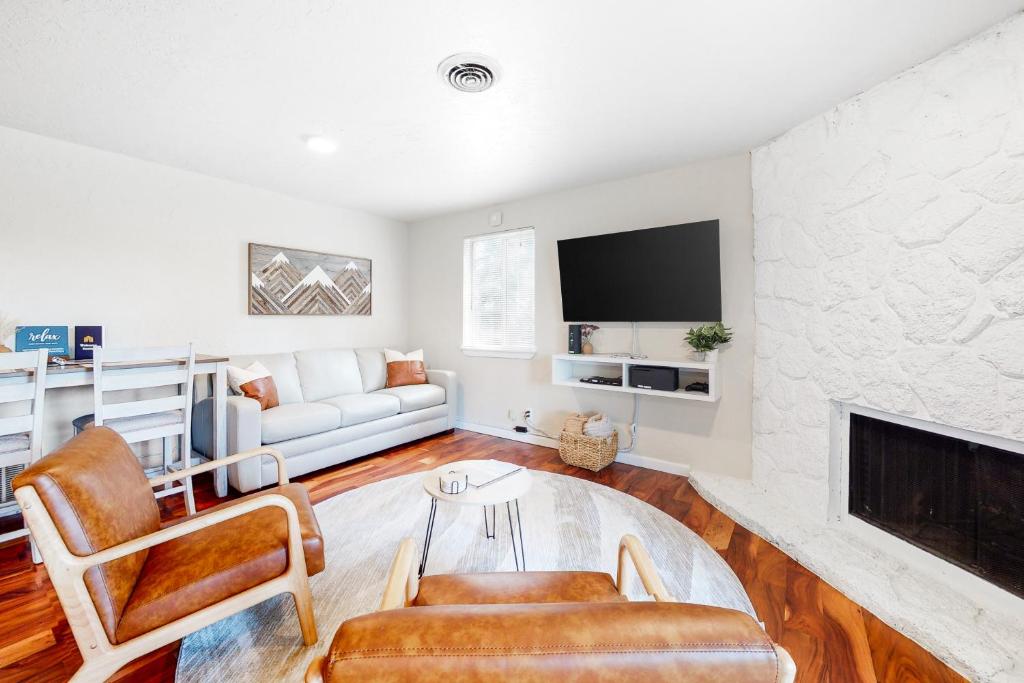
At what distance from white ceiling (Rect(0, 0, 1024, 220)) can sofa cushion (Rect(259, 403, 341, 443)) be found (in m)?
1.90

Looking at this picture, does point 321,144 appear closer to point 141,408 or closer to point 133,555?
point 141,408

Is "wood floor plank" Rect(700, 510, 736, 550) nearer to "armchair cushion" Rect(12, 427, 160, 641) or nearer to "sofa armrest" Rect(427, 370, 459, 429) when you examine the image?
"armchair cushion" Rect(12, 427, 160, 641)

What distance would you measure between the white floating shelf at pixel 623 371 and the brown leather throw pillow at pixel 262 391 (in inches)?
91.8

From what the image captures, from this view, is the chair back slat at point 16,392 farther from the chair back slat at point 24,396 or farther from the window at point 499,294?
the window at point 499,294

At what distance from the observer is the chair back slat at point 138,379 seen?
2.26 metres

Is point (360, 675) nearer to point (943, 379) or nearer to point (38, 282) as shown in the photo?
point (943, 379)

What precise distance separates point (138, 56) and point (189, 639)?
251cm

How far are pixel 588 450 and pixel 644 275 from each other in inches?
58.2

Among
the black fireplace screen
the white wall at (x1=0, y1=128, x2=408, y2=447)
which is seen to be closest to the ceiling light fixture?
the white wall at (x1=0, y1=128, x2=408, y2=447)

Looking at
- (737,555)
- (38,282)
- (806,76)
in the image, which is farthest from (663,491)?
(38,282)

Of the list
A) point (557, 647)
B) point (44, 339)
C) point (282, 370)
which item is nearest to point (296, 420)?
point (282, 370)

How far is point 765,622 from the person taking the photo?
5.49 feet

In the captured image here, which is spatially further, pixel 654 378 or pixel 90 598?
pixel 654 378

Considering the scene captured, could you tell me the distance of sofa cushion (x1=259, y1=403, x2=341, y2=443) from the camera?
9.77 ft
